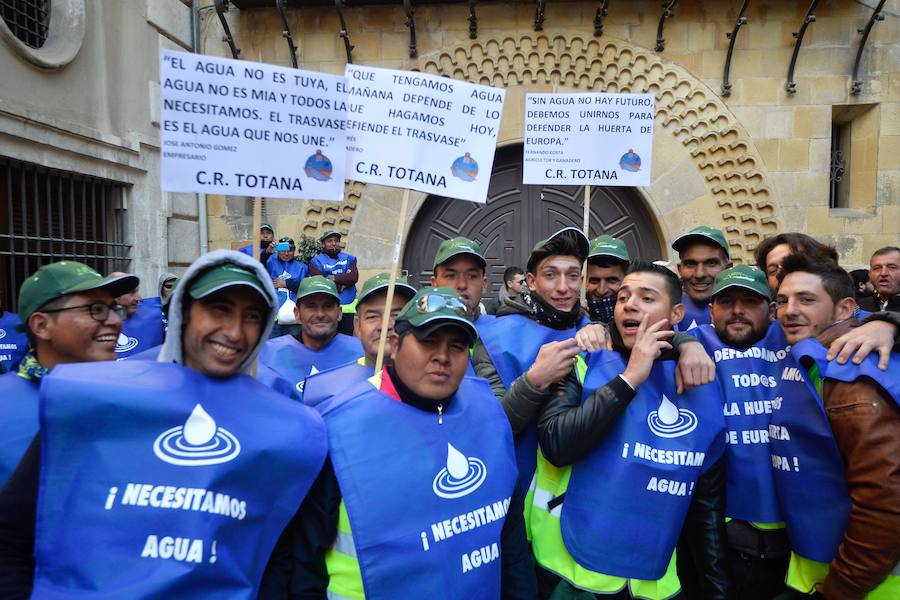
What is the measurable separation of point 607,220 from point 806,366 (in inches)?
250

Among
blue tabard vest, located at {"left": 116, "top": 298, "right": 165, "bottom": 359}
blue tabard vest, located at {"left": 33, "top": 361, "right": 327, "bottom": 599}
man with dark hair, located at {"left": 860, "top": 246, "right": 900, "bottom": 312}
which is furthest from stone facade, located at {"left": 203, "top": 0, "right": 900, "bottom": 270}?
blue tabard vest, located at {"left": 33, "top": 361, "right": 327, "bottom": 599}

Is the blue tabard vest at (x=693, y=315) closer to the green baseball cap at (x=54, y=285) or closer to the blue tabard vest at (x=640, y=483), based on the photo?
the blue tabard vest at (x=640, y=483)

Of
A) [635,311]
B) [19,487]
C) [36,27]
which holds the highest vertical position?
[36,27]

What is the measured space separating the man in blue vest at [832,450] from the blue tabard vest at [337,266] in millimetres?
5321

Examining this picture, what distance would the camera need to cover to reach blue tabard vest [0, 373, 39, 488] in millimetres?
1988

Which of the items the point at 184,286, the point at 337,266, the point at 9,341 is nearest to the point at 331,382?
the point at 184,286

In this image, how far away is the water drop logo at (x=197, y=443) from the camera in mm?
1553

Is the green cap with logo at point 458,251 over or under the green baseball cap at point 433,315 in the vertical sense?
over

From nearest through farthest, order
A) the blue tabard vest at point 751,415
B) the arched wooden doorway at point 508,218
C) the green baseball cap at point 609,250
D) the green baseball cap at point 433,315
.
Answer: the green baseball cap at point 433,315 → the blue tabard vest at point 751,415 → the green baseball cap at point 609,250 → the arched wooden doorway at point 508,218

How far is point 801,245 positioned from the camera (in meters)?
2.94

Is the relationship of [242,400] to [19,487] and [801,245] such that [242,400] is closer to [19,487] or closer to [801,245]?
[19,487]

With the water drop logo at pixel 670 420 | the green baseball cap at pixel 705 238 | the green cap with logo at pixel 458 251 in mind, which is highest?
the green baseball cap at pixel 705 238

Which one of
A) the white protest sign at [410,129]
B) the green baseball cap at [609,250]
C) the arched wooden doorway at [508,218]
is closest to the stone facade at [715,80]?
the arched wooden doorway at [508,218]

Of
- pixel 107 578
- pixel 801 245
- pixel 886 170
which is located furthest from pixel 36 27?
pixel 886 170
